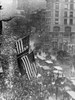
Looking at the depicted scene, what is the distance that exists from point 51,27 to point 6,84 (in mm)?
2788

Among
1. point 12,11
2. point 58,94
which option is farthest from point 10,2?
point 58,94

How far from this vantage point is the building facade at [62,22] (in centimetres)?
1199

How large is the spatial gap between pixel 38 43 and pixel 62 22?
1.24 metres

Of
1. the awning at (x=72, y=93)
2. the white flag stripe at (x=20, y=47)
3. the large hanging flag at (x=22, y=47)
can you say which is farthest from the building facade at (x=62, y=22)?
the white flag stripe at (x=20, y=47)

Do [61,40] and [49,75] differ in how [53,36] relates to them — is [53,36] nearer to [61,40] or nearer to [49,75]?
[61,40]

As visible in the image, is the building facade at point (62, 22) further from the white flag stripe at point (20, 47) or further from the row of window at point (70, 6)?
the white flag stripe at point (20, 47)

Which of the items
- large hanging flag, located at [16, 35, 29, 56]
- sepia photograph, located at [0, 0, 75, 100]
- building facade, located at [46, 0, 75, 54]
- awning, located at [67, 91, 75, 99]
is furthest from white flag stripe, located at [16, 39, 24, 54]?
awning, located at [67, 91, 75, 99]

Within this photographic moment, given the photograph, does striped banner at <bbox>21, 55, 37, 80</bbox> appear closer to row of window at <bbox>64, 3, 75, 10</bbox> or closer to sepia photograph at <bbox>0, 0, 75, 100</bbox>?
sepia photograph at <bbox>0, 0, 75, 100</bbox>

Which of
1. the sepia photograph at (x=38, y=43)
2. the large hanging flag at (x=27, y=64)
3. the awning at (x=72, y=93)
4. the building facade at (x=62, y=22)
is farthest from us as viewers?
the building facade at (x=62, y=22)

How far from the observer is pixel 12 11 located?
11656 mm

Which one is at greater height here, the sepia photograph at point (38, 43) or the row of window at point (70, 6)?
the row of window at point (70, 6)

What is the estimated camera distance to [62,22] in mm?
12125

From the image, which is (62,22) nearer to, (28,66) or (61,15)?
(61,15)

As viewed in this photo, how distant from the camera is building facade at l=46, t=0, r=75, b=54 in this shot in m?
12.0
